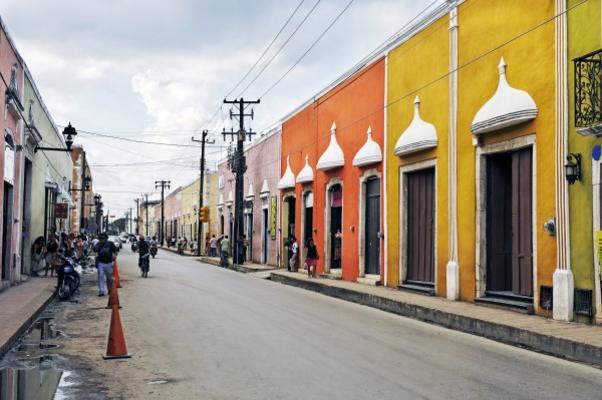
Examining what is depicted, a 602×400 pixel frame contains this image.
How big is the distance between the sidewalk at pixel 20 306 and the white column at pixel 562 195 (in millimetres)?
9050

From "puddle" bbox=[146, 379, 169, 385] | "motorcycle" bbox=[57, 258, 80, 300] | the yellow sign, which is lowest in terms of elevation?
"puddle" bbox=[146, 379, 169, 385]

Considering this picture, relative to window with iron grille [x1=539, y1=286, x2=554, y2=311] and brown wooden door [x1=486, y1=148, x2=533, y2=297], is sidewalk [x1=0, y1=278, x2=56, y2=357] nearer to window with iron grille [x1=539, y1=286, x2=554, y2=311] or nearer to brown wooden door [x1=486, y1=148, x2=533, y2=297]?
window with iron grille [x1=539, y1=286, x2=554, y2=311]

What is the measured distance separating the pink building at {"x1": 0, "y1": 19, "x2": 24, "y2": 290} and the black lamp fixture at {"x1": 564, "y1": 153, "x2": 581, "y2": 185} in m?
13.1

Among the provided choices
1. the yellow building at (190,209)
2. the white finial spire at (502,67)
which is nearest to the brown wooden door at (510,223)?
the white finial spire at (502,67)

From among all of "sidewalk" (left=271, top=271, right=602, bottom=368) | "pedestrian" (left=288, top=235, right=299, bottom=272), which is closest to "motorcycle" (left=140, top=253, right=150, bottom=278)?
"pedestrian" (left=288, top=235, right=299, bottom=272)

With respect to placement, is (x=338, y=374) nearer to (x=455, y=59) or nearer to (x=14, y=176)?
(x=455, y=59)

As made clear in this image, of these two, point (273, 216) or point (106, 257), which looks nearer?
point (106, 257)

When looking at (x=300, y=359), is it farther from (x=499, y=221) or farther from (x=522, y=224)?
(x=499, y=221)

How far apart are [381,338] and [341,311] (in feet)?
13.9

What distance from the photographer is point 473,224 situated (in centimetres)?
1519

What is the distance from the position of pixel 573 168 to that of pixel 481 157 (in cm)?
320

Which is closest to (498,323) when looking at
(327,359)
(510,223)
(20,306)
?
(510,223)

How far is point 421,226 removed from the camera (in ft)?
59.7

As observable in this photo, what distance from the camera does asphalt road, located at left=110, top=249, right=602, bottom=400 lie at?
22.9ft
